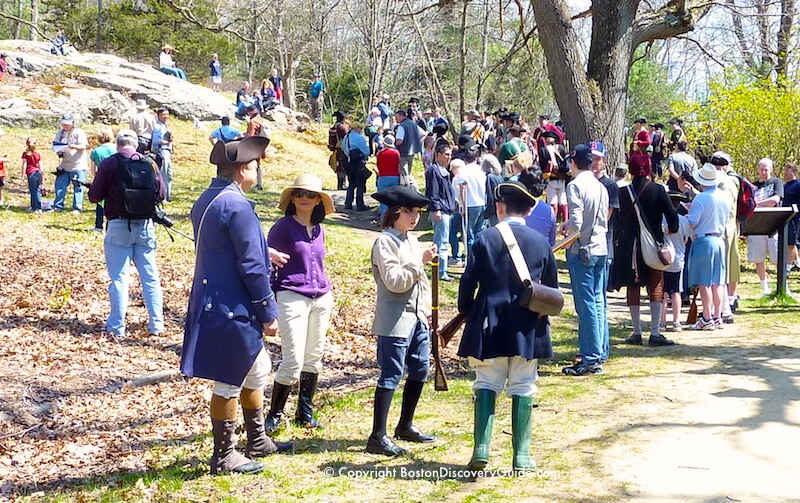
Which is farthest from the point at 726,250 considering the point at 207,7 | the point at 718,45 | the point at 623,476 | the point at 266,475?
the point at 207,7

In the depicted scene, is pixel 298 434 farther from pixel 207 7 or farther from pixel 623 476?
pixel 207 7

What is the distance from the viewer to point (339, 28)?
4522 cm

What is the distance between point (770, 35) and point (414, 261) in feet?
74.5

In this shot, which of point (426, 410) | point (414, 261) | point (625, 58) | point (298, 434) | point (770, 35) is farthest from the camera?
A: point (770, 35)

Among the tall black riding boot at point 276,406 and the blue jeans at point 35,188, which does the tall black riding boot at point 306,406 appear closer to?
the tall black riding boot at point 276,406

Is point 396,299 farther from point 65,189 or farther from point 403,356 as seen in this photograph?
point 65,189

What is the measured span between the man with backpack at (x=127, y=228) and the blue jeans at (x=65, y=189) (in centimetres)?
725

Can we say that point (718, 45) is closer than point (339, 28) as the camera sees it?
Yes

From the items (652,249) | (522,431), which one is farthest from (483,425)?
(652,249)

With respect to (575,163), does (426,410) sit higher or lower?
lower

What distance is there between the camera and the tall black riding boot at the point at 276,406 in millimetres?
6133

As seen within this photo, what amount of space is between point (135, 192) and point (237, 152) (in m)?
3.85

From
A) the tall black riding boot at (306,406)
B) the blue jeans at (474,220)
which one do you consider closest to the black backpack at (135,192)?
the tall black riding boot at (306,406)

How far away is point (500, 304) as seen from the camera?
17.1 feet
